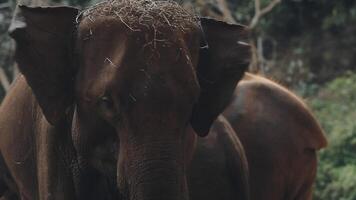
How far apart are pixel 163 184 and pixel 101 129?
505 mm

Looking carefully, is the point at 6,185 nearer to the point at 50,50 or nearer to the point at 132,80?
the point at 50,50

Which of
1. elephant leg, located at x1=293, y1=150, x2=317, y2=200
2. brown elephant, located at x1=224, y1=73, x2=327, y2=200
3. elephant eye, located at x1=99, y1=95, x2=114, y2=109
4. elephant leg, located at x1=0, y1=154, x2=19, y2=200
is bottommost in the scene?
elephant leg, located at x1=293, y1=150, x2=317, y2=200

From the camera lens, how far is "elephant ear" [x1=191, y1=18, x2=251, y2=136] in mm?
6008

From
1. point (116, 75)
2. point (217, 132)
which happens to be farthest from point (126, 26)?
point (217, 132)

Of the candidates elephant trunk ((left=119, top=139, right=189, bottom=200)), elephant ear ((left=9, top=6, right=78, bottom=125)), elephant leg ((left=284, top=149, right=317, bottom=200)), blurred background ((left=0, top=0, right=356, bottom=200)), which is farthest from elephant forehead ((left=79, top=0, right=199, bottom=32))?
blurred background ((left=0, top=0, right=356, bottom=200))

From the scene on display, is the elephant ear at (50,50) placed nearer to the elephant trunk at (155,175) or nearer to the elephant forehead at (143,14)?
the elephant forehead at (143,14)

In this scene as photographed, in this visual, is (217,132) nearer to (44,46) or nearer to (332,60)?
(44,46)

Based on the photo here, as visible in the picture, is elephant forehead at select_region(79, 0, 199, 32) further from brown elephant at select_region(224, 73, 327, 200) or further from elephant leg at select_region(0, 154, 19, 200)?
brown elephant at select_region(224, 73, 327, 200)

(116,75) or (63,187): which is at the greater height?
(116,75)

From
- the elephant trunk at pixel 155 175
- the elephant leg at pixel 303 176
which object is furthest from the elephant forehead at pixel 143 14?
the elephant leg at pixel 303 176

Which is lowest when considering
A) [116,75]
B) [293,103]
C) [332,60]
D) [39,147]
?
[332,60]

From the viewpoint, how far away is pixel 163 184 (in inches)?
210

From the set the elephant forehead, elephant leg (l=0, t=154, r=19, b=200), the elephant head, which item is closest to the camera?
the elephant head

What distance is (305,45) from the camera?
18047 millimetres
